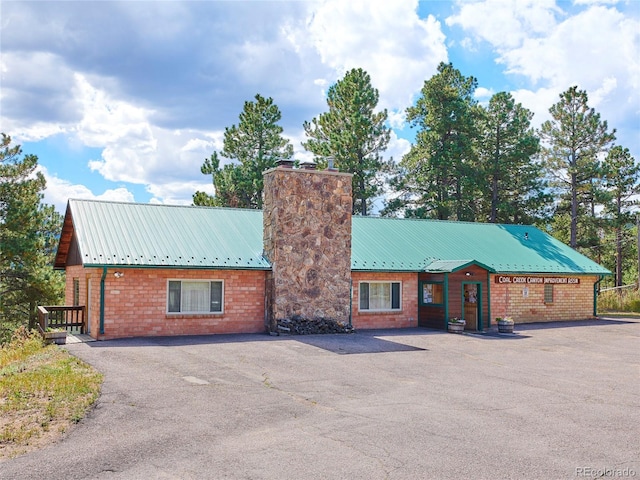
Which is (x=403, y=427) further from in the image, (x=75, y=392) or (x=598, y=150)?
(x=598, y=150)

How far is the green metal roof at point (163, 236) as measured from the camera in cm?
1816

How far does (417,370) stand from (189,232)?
10270 mm

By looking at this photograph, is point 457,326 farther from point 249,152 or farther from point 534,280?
point 249,152

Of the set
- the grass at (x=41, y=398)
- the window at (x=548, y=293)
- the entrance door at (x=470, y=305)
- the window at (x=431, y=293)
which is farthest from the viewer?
the window at (x=548, y=293)

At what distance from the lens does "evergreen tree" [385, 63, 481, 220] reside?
3994cm

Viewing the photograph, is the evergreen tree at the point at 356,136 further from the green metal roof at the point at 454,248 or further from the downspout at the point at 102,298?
the downspout at the point at 102,298

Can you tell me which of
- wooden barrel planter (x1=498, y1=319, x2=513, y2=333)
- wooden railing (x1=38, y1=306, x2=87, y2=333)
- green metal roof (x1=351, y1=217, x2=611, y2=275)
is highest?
green metal roof (x1=351, y1=217, x2=611, y2=275)

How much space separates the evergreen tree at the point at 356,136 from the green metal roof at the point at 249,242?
1262cm

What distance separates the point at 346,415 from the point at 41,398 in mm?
4963

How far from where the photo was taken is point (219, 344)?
17.0 metres

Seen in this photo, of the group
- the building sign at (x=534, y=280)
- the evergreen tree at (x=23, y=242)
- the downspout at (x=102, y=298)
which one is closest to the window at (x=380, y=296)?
the building sign at (x=534, y=280)

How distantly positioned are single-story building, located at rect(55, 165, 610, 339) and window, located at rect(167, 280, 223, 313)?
31 millimetres

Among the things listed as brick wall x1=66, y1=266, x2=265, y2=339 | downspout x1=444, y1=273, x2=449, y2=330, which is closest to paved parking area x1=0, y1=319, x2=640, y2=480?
brick wall x1=66, y1=266, x2=265, y2=339

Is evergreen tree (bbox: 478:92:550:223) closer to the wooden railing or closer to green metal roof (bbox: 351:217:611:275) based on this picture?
green metal roof (bbox: 351:217:611:275)
